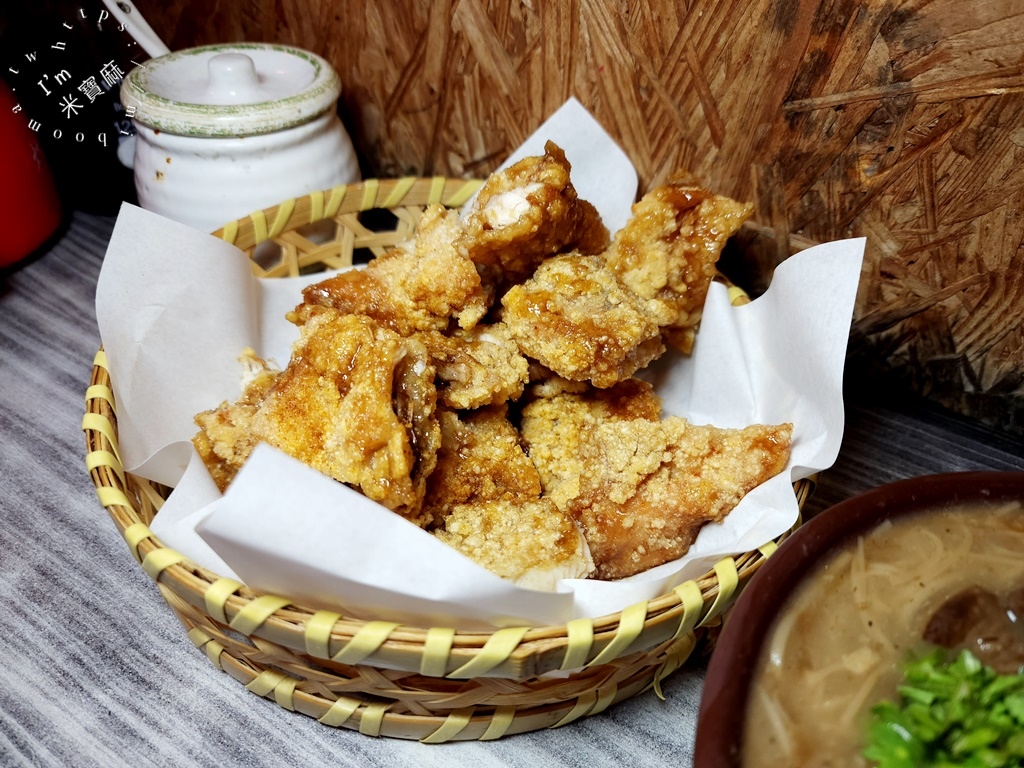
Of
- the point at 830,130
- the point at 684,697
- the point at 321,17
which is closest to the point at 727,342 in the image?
the point at 830,130

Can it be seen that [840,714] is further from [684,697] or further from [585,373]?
[585,373]

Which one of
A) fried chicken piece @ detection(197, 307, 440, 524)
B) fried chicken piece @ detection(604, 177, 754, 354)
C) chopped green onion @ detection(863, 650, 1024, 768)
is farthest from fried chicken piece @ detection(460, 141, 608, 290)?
chopped green onion @ detection(863, 650, 1024, 768)

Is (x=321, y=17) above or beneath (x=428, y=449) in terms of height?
above

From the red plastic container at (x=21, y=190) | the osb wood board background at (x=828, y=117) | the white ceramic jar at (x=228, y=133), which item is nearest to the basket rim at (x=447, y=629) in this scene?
the osb wood board background at (x=828, y=117)

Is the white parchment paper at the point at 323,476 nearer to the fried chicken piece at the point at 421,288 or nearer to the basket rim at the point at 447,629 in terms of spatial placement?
the basket rim at the point at 447,629

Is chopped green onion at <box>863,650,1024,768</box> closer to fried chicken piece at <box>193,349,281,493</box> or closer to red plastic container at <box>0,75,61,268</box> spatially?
fried chicken piece at <box>193,349,281,493</box>

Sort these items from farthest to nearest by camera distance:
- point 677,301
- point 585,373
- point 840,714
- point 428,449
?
1. point 677,301
2. point 585,373
3. point 428,449
4. point 840,714
